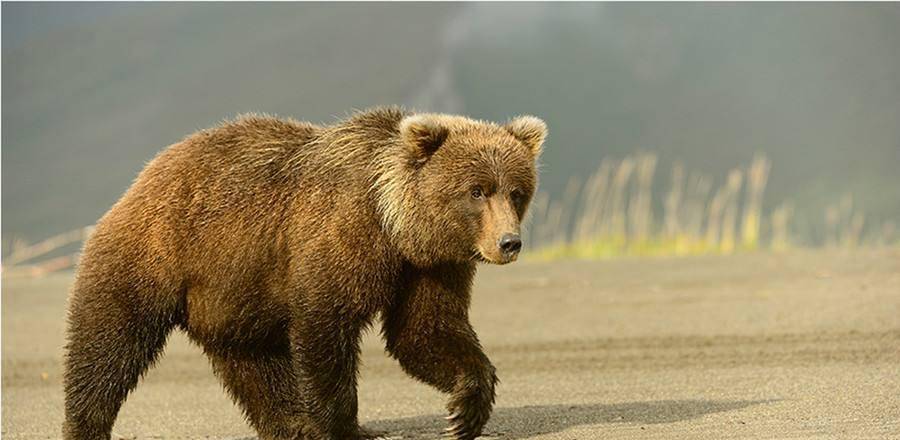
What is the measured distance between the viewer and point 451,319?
8.18 metres

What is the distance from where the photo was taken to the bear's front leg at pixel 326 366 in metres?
8.05

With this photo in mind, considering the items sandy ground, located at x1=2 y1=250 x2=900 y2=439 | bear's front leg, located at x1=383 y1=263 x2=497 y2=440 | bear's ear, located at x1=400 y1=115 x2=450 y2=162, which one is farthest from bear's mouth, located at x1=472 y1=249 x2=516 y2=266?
sandy ground, located at x1=2 y1=250 x2=900 y2=439

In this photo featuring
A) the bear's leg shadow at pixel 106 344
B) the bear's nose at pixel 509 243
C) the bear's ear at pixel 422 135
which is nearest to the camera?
the bear's nose at pixel 509 243

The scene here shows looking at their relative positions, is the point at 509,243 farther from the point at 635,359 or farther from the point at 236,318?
the point at 635,359

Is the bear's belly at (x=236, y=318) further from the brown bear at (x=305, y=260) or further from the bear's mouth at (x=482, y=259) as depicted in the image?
the bear's mouth at (x=482, y=259)

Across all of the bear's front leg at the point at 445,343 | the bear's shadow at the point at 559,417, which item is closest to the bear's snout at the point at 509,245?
the bear's front leg at the point at 445,343

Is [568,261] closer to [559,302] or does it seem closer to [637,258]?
[637,258]

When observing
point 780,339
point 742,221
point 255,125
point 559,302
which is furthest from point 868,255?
point 255,125

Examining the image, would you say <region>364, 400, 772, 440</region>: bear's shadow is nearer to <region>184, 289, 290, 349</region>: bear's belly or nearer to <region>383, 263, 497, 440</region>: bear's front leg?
<region>383, 263, 497, 440</region>: bear's front leg

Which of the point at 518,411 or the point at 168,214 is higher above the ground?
the point at 168,214

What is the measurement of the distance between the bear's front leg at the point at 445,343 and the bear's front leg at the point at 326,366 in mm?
255

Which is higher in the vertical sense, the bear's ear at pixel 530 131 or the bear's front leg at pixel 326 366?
the bear's ear at pixel 530 131

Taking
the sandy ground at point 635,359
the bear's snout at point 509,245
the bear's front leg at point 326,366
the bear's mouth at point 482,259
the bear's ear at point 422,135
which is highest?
the bear's ear at point 422,135

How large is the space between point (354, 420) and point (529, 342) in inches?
209
